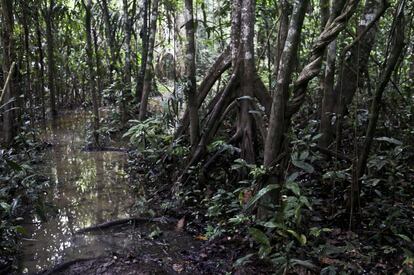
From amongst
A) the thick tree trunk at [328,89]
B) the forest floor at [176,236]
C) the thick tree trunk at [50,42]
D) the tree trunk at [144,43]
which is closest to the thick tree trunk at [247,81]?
the forest floor at [176,236]

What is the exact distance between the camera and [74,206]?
18.0 ft

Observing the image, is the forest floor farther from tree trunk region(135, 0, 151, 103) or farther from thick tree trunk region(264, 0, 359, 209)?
tree trunk region(135, 0, 151, 103)

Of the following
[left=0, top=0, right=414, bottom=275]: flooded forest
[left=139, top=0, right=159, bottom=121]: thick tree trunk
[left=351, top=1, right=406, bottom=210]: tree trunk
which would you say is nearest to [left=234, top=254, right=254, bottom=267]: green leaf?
[left=0, top=0, right=414, bottom=275]: flooded forest

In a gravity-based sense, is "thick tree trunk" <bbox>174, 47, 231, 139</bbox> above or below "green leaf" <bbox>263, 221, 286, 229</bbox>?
above

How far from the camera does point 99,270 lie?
3.77m

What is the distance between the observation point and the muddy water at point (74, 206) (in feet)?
13.9

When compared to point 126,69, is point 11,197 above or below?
below

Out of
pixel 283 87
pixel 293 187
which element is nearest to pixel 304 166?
Result: pixel 293 187

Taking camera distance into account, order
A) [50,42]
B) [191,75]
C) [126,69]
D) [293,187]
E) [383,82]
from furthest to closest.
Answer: [50,42], [126,69], [191,75], [383,82], [293,187]

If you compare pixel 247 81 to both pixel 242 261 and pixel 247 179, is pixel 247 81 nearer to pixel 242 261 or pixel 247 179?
pixel 247 179

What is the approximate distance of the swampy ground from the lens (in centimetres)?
387

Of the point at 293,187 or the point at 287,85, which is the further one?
the point at 287,85

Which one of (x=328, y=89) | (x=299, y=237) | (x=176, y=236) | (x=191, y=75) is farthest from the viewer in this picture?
(x=191, y=75)

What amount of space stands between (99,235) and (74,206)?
106 cm
